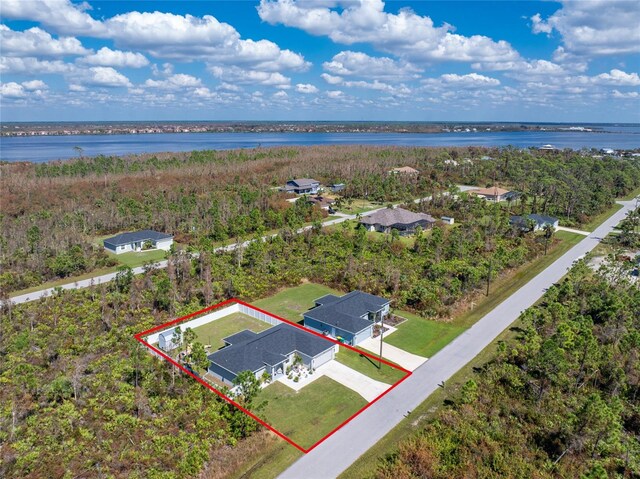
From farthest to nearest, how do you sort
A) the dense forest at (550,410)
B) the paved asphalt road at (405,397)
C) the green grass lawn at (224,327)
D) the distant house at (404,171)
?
the distant house at (404,171) < the green grass lawn at (224,327) < the paved asphalt road at (405,397) < the dense forest at (550,410)

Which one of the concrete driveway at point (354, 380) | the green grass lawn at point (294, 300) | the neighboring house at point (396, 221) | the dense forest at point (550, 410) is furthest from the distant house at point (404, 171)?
the concrete driveway at point (354, 380)

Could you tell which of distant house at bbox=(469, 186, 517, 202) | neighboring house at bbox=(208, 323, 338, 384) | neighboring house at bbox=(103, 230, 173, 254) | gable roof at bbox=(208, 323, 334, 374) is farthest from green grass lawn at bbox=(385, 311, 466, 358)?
distant house at bbox=(469, 186, 517, 202)

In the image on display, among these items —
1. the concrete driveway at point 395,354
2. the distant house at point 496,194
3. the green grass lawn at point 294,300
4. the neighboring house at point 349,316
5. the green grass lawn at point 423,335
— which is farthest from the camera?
the distant house at point 496,194


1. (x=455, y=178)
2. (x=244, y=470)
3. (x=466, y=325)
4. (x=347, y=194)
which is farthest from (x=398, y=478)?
(x=455, y=178)

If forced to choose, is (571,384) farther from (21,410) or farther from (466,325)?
(21,410)

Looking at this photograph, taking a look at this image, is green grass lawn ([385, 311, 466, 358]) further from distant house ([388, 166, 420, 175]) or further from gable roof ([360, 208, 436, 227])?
distant house ([388, 166, 420, 175])

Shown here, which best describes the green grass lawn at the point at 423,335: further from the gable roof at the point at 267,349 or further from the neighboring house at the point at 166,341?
the neighboring house at the point at 166,341

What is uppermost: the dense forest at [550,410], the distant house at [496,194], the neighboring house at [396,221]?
the distant house at [496,194]
